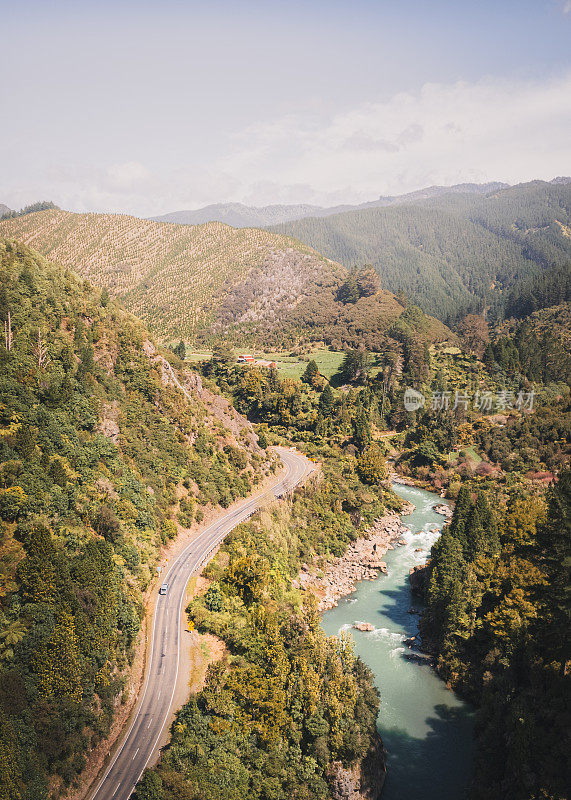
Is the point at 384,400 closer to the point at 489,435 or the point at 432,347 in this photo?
the point at 489,435

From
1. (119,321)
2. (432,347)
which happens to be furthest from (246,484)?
(432,347)

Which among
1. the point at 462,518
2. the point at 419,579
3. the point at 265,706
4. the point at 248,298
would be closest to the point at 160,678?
the point at 265,706

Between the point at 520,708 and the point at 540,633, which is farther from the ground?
the point at 540,633

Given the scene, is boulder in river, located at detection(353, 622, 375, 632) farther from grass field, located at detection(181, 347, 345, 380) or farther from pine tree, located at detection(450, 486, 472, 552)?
grass field, located at detection(181, 347, 345, 380)

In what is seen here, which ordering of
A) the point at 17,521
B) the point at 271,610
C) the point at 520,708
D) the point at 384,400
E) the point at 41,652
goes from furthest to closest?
the point at 384,400 → the point at 271,610 → the point at 17,521 → the point at 520,708 → the point at 41,652

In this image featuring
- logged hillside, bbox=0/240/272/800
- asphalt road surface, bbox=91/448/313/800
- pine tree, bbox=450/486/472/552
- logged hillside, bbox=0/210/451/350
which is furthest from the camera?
logged hillside, bbox=0/210/451/350

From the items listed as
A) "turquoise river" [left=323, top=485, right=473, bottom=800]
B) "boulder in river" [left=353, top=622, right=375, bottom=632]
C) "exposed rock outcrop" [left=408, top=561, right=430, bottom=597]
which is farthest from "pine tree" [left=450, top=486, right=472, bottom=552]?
"boulder in river" [left=353, top=622, right=375, bottom=632]
